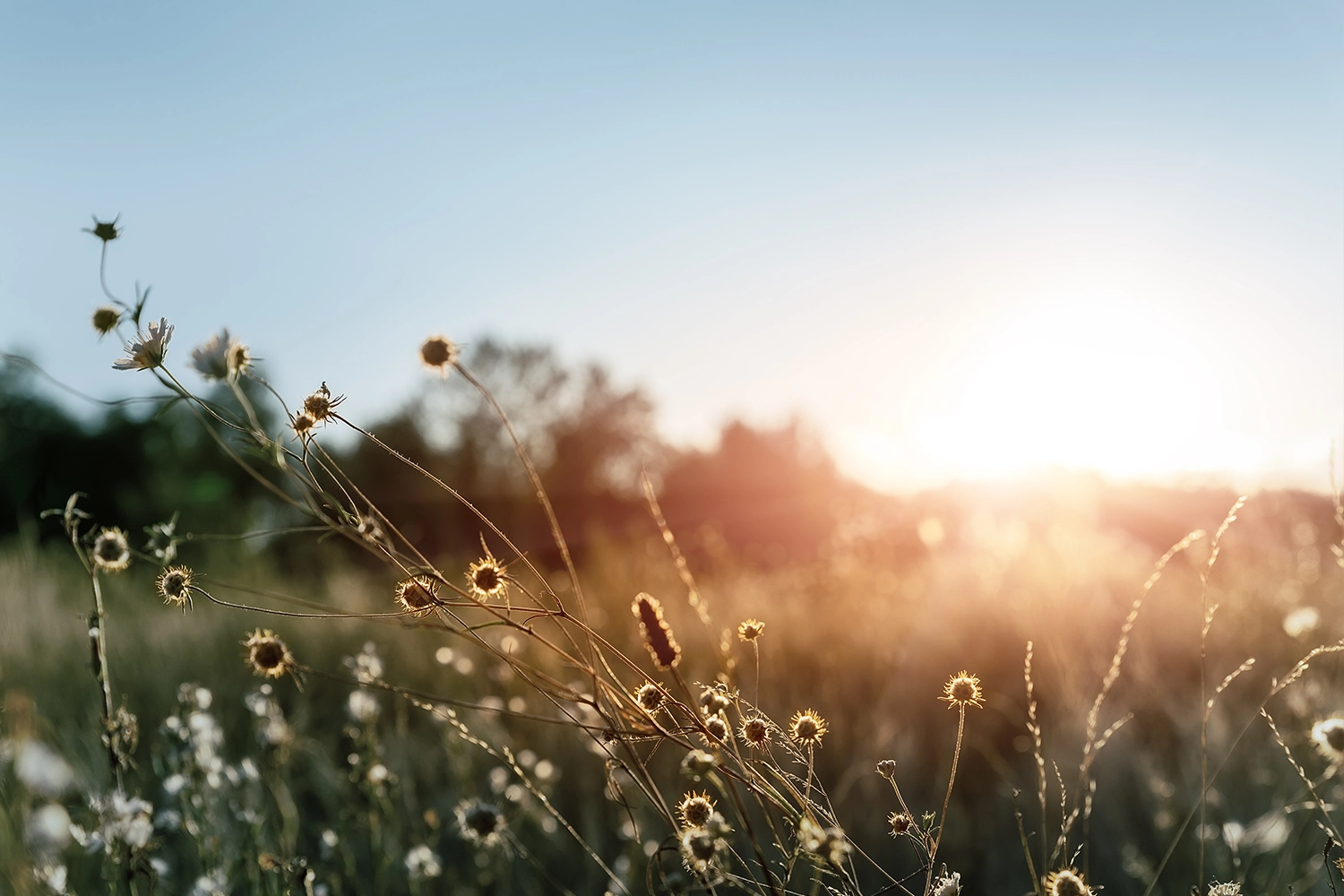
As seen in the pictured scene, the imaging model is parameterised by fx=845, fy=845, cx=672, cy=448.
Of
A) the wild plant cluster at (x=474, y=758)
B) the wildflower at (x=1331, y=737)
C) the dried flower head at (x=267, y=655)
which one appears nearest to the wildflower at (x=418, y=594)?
the wild plant cluster at (x=474, y=758)

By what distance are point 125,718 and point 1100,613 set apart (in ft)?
12.9

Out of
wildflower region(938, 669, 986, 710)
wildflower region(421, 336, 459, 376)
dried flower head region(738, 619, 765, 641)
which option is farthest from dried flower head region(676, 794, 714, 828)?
wildflower region(421, 336, 459, 376)

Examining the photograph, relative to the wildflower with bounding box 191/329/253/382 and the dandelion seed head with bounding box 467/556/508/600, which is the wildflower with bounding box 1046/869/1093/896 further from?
the wildflower with bounding box 191/329/253/382

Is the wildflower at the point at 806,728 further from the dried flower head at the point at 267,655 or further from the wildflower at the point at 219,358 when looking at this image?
the wildflower at the point at 219,358

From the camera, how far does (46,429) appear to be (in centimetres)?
2962

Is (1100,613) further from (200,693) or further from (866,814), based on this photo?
(200,693)

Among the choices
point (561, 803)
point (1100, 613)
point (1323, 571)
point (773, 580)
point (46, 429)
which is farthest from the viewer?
point (46, 429)

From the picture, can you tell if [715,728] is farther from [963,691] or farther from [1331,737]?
[1331,737]

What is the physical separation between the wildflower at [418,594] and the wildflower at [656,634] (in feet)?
0.77

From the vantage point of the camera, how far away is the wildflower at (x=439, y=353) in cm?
106

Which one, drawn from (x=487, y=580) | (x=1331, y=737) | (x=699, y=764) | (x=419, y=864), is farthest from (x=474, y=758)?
(x=1331, y=737)

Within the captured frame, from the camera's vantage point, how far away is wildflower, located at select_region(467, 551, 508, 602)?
979mm

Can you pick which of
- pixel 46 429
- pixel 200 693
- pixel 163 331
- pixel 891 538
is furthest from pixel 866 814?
pixel 46 429

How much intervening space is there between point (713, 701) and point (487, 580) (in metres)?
0.30
